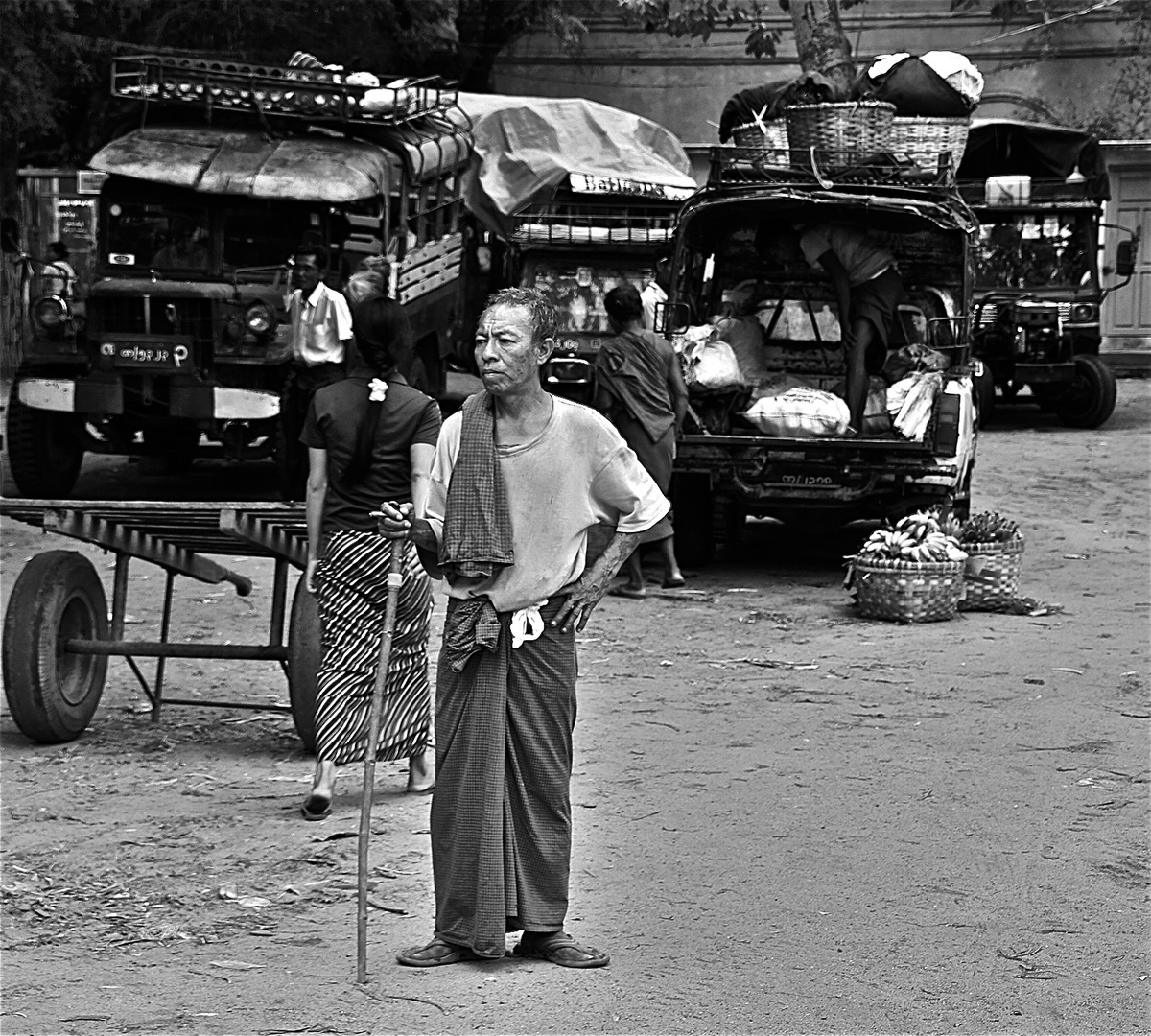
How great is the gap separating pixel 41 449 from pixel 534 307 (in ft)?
30.6

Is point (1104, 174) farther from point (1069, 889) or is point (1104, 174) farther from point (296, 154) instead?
point (1069, 889)

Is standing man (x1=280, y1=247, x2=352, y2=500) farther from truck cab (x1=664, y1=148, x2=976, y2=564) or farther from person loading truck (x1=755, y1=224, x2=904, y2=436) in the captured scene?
person loading truck (x1=755, y1=224, x2=904, y2=436)

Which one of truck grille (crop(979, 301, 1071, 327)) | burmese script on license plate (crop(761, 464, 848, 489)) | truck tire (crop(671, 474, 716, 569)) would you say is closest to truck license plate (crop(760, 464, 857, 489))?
burmese script on license plate (crop(761, 464, 848, 489))

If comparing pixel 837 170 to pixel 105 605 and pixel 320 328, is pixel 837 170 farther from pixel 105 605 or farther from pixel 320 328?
pixel 105 605

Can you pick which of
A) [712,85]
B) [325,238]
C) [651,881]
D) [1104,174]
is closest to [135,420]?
[325,238]

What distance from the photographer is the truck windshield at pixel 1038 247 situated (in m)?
19.1

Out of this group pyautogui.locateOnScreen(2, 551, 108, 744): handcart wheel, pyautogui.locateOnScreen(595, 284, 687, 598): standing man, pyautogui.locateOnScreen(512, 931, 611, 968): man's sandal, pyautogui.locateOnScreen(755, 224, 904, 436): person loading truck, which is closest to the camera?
pyautogui.locateOnScreen(512, 931, 611, 968): man's sandal

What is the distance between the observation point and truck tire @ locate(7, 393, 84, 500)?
12.9 m

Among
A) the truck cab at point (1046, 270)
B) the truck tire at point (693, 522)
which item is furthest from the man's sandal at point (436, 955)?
the truck cab at point (1046, 270)

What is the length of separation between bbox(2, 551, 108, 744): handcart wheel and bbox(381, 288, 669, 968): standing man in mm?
2799

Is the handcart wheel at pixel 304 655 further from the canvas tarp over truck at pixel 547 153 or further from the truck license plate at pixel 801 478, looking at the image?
the canvas tarp over truck at pixel 547 153

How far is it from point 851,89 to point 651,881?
865 cm

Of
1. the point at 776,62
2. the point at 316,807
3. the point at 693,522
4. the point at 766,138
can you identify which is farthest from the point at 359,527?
the point at 776,62

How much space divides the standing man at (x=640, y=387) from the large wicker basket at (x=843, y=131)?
1.79 m
